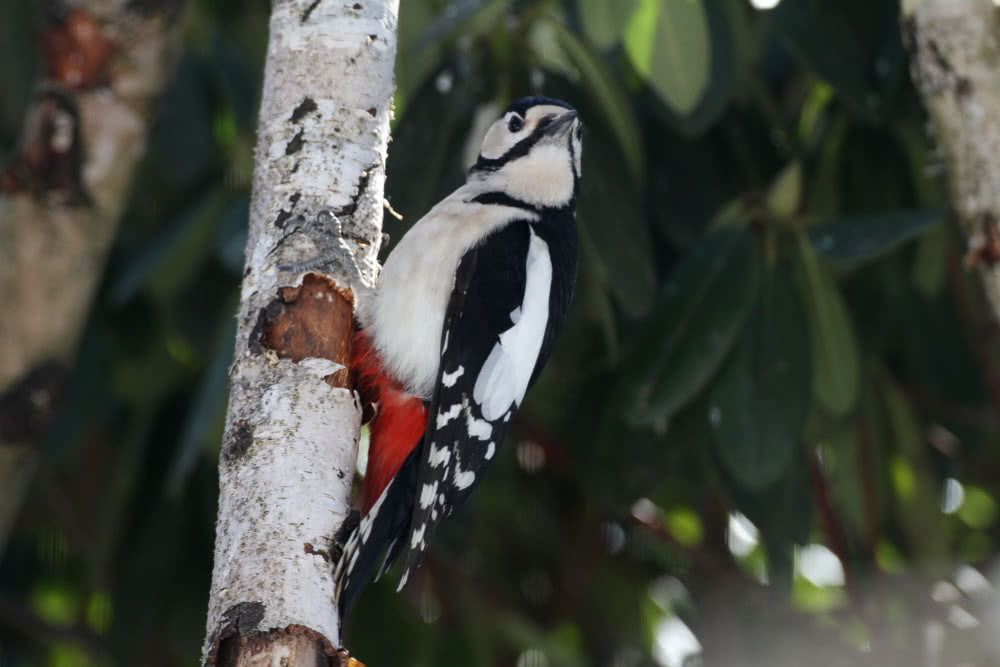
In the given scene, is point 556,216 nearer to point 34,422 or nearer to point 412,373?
point 412,373

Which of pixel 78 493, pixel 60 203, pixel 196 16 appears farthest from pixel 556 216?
pixel 78 493

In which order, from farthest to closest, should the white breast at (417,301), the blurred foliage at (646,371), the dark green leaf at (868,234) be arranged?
the blurred foliage at (646,371) < the dark green leaf at (868,234) < the white breast at (417,301)

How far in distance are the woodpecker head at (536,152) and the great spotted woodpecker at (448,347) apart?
18mm

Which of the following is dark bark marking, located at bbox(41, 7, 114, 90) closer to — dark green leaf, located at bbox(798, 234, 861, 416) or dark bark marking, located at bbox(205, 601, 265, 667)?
dark green leaf, located at bbox(798, 234, 861, 416)

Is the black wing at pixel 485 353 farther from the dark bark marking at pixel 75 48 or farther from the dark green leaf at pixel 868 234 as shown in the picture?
the dark bark marking at pixel 75 48

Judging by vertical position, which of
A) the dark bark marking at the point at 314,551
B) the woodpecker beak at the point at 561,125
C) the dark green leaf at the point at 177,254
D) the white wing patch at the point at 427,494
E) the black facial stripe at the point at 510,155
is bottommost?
the white wing patch at the point at 427,494

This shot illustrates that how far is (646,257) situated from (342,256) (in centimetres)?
99

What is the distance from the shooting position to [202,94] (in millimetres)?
3574

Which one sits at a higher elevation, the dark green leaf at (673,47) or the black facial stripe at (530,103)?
the dark green leaf at (673,47)

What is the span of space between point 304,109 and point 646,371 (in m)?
1.16

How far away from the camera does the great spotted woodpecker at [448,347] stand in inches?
96.7

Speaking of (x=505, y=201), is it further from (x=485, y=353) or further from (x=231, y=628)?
(x=231, y=628)

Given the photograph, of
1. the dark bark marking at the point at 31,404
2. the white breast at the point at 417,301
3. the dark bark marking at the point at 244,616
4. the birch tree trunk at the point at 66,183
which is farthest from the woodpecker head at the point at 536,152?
the dark bark marking at the point at 244,616

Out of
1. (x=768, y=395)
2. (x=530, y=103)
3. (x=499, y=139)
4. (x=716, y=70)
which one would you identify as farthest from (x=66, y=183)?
(x=768, y=395)
